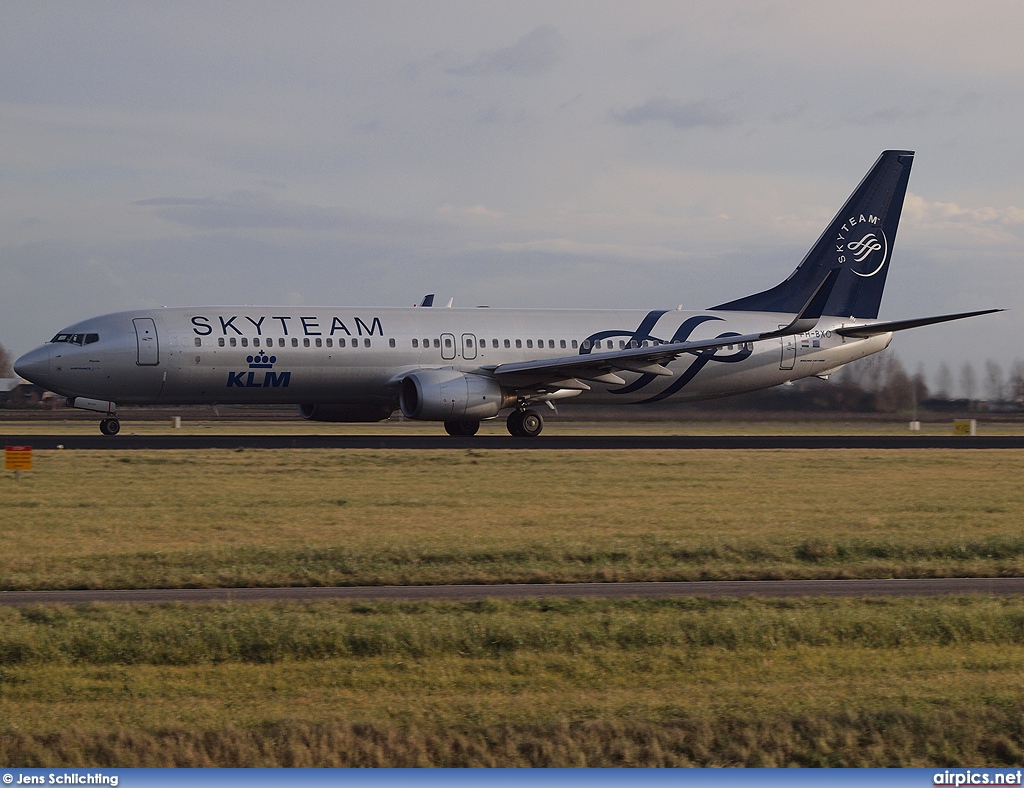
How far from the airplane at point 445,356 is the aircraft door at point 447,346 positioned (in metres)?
0.05

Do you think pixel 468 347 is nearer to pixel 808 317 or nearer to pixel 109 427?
pixel 808 317

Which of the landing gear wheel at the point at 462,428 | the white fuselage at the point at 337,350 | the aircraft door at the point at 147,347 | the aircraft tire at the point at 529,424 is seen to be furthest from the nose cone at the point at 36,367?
the aircraft tire at the point at 529,424

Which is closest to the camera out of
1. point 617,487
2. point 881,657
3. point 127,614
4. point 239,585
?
point 881,657

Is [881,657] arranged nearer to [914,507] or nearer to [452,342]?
[914,507]

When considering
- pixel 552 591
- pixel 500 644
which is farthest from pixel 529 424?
pixel 500 644

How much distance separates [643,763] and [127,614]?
678cm

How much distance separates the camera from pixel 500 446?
39844 mm

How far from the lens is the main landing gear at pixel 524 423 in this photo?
148ft

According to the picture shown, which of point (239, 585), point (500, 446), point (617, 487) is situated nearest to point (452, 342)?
point (500, 446)

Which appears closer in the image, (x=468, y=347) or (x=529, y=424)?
(x=468, y=347)

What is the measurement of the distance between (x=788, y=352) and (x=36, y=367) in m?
27.4

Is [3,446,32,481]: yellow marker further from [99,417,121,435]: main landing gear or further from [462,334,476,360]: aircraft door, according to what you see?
[462,334,476,360]: aircraft door

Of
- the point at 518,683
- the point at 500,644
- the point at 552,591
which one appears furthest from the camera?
the point at 552,591

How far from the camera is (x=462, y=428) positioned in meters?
45.7
